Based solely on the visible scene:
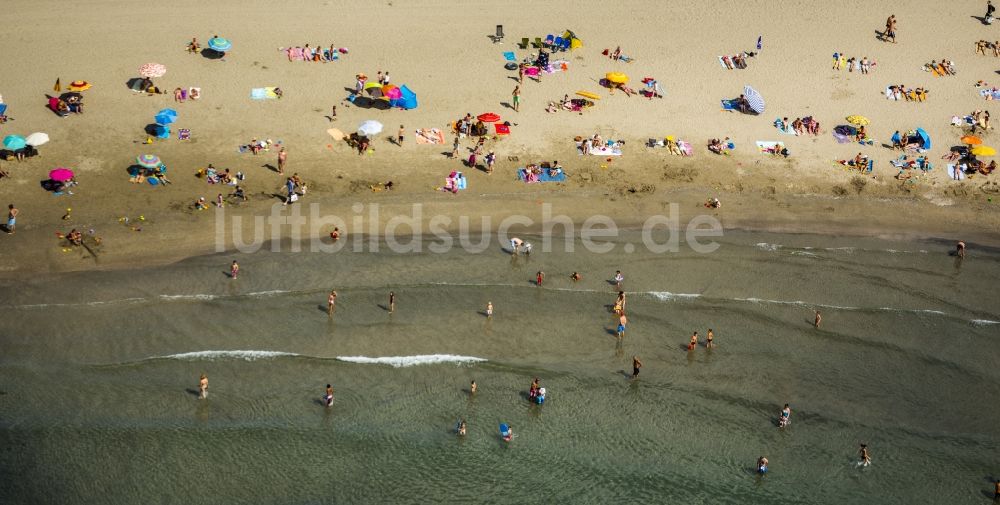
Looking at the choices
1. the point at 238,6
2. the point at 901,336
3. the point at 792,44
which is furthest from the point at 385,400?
the point at 792,44

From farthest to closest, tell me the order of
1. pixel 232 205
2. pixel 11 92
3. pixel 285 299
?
pixel 11 92 < pixel 232 205 < pixel 285 299

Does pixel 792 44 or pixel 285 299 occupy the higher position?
pixel 792 44

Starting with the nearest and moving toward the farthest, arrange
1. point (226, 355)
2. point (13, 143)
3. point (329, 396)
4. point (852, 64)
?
1. point (329, 396)
2. point (226, 355)
3. point (13, 143)
4. point (852, 64)

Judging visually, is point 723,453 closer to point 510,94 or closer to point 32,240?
point 510,94

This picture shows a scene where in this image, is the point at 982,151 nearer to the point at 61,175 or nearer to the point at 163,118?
the point at 163,118

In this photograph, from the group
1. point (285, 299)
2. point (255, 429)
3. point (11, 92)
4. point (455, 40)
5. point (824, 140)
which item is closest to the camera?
point (255, 429)

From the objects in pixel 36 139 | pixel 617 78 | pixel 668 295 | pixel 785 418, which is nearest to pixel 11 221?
pixel 36 139

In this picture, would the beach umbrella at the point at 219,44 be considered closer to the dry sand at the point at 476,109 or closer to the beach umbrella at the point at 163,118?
the dry sand at the point at 476,109

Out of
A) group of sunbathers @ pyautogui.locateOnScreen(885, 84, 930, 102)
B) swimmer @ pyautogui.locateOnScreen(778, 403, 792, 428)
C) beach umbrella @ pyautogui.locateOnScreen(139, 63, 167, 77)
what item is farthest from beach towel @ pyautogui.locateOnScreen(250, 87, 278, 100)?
group of sunbathers @ pyautogui.locateOnScreen(885, 84, 930, 102)
